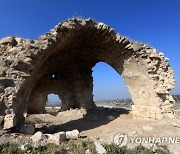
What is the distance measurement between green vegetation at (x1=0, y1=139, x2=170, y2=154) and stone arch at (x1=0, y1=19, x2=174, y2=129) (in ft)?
4.64

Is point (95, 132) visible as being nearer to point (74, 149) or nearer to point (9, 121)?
point (74, 149)

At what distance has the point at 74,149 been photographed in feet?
19.0

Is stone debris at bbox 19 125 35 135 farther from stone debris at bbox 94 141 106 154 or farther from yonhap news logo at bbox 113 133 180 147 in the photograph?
yonhap news logo at bbox 113 133 180 147

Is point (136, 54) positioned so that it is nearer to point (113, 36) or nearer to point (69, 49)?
point (113, 36)

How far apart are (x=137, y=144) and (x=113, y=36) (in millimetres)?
5446

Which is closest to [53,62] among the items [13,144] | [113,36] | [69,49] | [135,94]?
[69,49]

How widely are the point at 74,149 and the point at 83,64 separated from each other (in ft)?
30.2

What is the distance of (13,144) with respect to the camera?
221 inches

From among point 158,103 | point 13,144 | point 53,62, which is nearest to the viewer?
point 13,144

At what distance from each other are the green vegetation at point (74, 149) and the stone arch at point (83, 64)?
1415 millimetres

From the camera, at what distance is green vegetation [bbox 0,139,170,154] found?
5352 millimetres

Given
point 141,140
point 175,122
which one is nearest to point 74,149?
point 141,140

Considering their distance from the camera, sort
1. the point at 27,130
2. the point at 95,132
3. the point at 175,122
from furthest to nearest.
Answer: the point at 175,122
the point at 95,132
the point at 27,130

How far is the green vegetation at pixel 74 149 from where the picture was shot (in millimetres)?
5352
